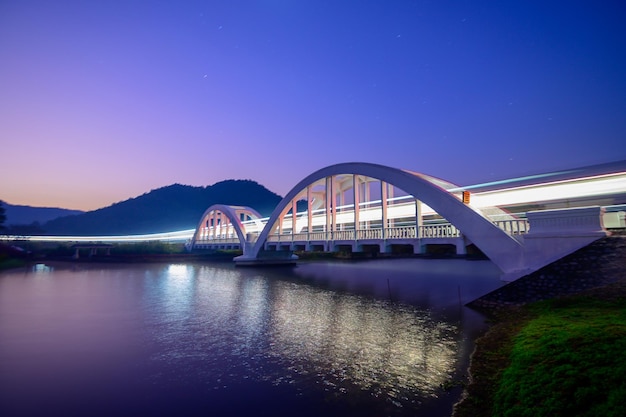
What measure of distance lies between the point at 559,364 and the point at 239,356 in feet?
31.9

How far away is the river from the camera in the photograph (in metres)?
8.91

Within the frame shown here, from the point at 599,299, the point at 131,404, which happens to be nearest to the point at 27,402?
the point at 131,404

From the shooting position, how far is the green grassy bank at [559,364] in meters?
5.98

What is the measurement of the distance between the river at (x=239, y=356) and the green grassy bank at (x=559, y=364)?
0.91m

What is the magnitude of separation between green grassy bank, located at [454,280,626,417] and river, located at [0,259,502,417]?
2.97ft

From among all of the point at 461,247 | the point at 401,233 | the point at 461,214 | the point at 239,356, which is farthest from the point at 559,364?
the point at 401,233

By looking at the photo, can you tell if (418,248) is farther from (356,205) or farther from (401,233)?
(356,205)

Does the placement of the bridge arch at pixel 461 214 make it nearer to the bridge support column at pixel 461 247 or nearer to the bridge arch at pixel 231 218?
the bridge support column at pixel 461 247

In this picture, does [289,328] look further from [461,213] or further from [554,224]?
[554,224]

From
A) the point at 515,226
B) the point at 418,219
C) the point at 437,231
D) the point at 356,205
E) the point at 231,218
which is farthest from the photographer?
the point at 231,218

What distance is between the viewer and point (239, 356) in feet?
41.8

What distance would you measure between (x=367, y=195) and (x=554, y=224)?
21.9m

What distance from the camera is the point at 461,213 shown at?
19203 millimetres

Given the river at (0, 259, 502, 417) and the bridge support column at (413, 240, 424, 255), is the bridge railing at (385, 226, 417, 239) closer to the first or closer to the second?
the bridge support column at (413, 240, 424, 255)
